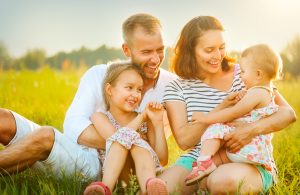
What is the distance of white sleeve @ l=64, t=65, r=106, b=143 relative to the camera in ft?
14.6

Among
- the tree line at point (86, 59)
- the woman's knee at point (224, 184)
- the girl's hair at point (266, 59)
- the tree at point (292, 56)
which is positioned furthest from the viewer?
the tree at point (292, 56)

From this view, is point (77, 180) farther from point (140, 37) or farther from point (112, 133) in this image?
point (140, 37)

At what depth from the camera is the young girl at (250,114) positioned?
3.86m

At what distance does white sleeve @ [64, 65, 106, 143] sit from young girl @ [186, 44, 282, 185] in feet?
3.43

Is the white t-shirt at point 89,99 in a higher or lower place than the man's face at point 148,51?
lower

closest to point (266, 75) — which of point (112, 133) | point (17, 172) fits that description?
point (112, 133)

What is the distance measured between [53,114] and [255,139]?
15.0 feet

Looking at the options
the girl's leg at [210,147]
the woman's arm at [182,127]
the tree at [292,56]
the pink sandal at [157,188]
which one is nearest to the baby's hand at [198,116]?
the woman's arm at [182,127]

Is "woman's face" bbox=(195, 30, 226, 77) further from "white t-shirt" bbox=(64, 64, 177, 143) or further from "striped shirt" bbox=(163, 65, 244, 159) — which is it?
"white t-shirt" bbox=(64, 64, 177, 143)

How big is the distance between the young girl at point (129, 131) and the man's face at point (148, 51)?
0.39ft

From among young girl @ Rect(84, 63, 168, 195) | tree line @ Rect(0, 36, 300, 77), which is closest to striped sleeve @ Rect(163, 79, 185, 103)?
young girl @ Rect(84, 63, 168, 195)

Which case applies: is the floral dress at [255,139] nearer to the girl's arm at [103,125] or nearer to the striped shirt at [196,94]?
the striped shirt at [196,94]

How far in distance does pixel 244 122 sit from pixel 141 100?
1.02 m

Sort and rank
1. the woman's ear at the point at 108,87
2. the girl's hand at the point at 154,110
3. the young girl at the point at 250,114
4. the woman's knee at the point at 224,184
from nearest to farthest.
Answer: the woman's knee at the point at 224,184
the young girl at the point at 250,114
the girl's hand at the point at 154,110
the woman's ear at the point at 108,87
